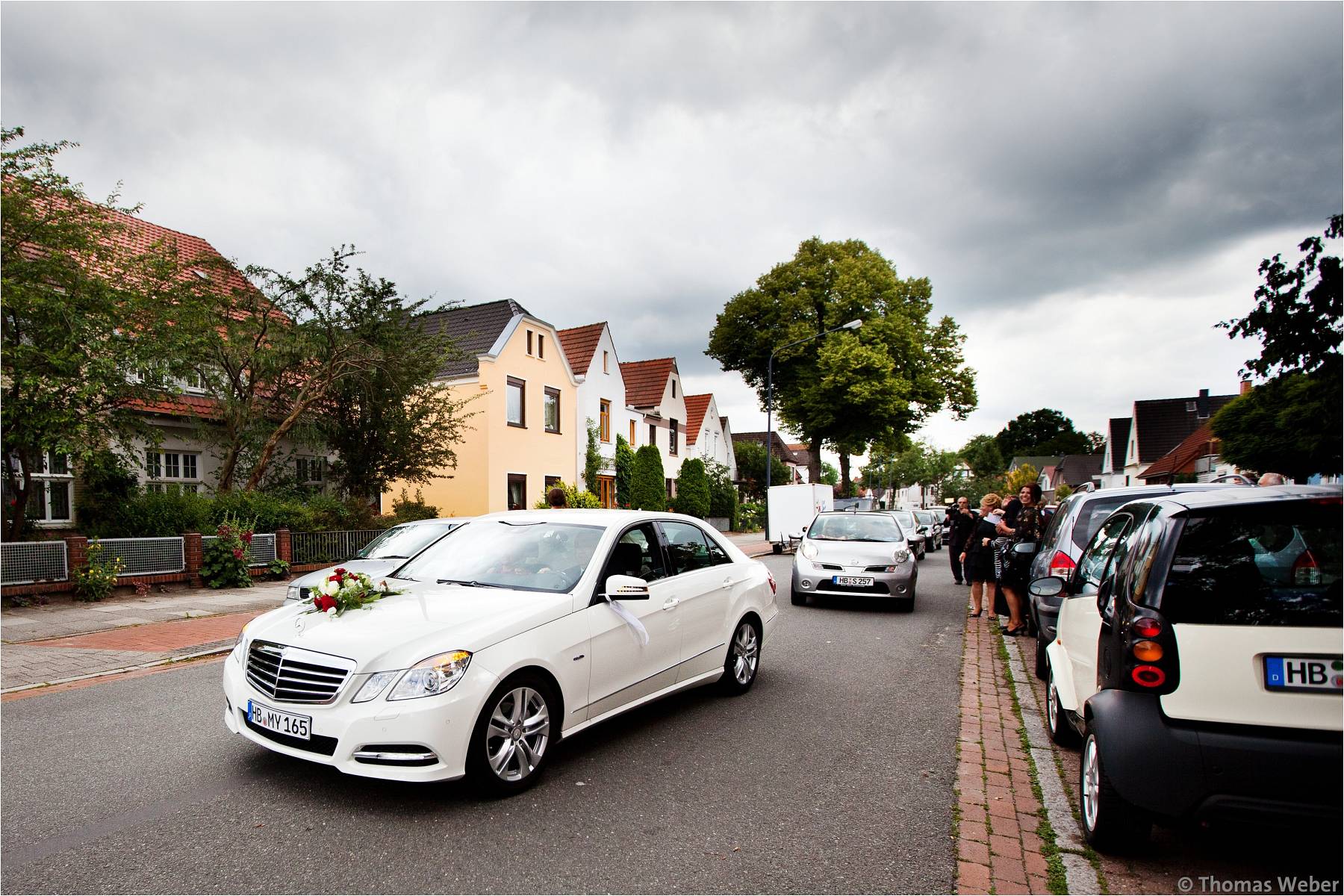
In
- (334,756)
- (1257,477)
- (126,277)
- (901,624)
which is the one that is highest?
(126,277)

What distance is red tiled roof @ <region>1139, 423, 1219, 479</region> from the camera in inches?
1646

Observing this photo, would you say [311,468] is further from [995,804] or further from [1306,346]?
[1306,346]

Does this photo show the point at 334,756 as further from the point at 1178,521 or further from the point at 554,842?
the point at 1178,521

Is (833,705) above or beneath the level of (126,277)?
beneath

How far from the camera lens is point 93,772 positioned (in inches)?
179

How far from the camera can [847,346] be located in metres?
36.9

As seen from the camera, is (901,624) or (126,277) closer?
(901,624)

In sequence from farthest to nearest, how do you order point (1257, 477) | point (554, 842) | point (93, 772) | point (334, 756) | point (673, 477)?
point (673, 477) < point (1257, 477) < point (93, 772) < point (334, 756) < point (554, 842)

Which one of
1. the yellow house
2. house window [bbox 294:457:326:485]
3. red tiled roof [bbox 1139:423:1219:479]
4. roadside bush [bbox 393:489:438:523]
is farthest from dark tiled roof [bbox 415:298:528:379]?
red tiled roof [bbox 1139:423:1219:479]

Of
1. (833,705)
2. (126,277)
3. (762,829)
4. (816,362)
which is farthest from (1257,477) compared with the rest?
(816,362)

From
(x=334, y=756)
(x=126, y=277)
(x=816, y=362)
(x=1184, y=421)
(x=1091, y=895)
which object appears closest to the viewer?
(x=1091, y=895)

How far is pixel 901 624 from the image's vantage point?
1047 centimetres

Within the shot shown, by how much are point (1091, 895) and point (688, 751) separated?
2.39m

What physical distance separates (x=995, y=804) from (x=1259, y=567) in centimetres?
185
